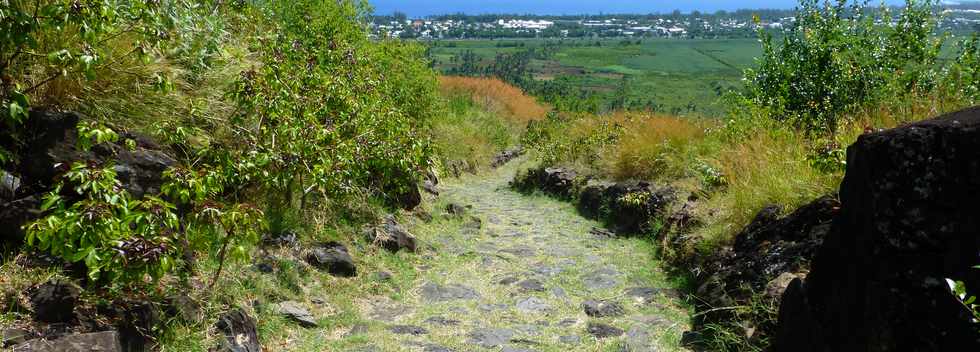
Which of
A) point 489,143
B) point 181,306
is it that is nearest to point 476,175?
point 489,143

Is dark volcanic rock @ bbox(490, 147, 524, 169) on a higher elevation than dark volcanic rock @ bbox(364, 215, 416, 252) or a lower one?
lower

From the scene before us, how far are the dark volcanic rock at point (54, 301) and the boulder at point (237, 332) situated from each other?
32.4 inches

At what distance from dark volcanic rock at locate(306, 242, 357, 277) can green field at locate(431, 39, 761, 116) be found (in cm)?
4228

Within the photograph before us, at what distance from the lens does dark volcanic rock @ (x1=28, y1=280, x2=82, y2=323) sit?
316cm

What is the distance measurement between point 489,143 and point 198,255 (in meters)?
15.2

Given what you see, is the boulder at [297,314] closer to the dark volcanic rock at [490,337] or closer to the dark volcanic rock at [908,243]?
the dark volcanic rock at [490,337]

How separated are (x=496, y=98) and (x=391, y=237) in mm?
18693

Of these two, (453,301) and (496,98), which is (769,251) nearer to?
(453,301)

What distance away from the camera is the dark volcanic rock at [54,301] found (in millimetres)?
3164

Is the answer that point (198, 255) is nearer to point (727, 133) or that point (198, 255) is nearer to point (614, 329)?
point (614, 329)

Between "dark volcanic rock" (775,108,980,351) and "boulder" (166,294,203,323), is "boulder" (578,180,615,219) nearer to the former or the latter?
"dark volcanic rock" (775,108,980,351)

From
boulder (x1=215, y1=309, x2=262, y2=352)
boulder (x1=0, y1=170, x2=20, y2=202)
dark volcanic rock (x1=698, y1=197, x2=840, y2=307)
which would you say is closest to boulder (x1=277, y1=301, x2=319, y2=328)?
boulder (x1=215, y1=309, x2=262, y2=352)

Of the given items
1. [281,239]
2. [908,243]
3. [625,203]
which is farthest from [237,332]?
[625,203]

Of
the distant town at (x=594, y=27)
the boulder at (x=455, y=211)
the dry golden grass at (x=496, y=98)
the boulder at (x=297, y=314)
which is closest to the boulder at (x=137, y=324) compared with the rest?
the boulder at (x=297, y=314)
